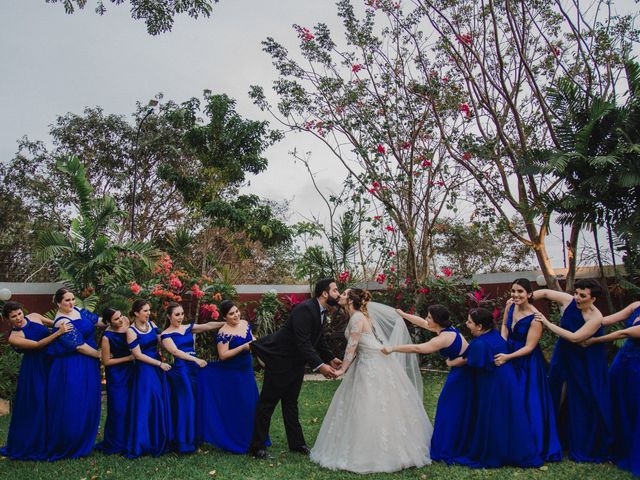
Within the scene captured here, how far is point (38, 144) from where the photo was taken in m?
20.5

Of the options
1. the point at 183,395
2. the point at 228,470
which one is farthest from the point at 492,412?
the point at 183,395

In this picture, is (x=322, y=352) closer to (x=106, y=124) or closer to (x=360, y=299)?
(x=360, y=299)

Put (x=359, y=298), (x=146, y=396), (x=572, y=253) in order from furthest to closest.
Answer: (x=572, y=253) < (x=146, y=396) < (x=359, y=298)

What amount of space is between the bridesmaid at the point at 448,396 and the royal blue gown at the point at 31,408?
3.61 m

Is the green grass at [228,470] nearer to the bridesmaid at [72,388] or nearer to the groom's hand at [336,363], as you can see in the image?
the bridesmaid at [72,388]

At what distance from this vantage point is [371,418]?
520 cm

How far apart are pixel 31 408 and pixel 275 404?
256 centimetres

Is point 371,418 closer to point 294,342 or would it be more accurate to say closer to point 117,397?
point 294,342

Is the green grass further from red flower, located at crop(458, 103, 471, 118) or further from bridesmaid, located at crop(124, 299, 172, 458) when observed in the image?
red flower, located at crop(458, 103, 471, 118)

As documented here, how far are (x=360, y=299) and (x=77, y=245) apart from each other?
23.9 feet

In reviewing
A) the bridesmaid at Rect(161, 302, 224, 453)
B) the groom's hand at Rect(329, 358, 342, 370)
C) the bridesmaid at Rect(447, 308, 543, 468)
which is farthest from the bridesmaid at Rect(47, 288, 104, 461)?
the bridesmaid at Rect(447, 308, 543, 468)

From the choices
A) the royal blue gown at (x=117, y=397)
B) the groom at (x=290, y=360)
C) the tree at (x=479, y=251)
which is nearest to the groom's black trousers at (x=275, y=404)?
the groom at (x=290, y=360)

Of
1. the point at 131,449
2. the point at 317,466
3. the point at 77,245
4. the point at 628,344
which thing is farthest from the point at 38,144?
the point at 628,344

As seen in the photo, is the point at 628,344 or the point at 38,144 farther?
the point at 38,144
